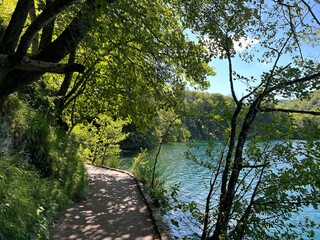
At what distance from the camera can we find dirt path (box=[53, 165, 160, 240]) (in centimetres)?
540

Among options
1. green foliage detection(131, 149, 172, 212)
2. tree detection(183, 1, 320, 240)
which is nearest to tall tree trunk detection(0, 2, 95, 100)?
tree detection(183, 1, 320, 240)

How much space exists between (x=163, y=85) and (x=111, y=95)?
2.76 metres

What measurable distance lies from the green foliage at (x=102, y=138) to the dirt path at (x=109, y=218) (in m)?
7.08

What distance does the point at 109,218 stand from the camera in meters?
6.54

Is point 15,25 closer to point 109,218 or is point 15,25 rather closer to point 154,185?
point 109,218

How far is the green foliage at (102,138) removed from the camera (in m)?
16.5

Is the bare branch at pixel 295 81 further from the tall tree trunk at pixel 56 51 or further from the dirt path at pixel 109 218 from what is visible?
the dirt path at pixel 109 218

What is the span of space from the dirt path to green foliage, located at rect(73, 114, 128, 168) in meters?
7.08

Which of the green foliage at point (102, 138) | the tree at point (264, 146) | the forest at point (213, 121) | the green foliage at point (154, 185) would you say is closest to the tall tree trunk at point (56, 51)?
the forest at point (213, 121)

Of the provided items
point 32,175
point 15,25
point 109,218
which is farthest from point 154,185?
point 15,25

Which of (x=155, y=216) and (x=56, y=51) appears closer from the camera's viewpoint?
(x=56, y=51)

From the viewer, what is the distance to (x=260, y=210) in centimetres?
392

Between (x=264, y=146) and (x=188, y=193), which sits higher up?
(x=264, y=146)

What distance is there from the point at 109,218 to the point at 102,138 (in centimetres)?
1039
